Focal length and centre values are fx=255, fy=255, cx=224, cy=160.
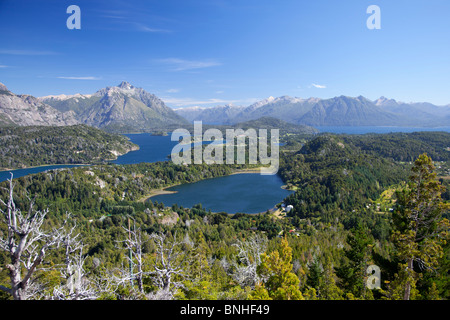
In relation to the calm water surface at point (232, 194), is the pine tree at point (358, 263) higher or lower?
higher

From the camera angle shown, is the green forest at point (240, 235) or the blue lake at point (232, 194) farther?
the blue lake at point (232, 194)

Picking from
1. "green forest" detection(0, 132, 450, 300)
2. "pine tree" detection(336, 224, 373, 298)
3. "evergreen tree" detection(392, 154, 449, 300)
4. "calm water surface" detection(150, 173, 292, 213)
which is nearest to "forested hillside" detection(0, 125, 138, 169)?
"green forest" detection(0, 132, 450, 300)

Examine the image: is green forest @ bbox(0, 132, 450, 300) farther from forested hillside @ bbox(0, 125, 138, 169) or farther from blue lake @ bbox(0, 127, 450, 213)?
forested hillside @ bbox(0, 125, 138, 169)

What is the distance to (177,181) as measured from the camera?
81938 mm

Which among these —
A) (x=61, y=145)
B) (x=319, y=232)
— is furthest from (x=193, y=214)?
(x=61, y=145)

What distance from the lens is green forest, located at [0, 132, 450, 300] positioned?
7316 millimetres

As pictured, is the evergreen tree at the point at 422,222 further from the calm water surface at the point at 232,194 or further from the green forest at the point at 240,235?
the calm water surface at the point at 232,194

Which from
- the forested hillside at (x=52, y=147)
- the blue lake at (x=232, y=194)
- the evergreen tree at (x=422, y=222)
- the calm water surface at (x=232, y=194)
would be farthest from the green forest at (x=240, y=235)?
the forested hillside at (x=52, y=147)

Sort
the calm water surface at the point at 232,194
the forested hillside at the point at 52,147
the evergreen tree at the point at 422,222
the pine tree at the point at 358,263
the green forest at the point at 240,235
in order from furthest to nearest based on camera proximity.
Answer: the forested hillside at the point at 52,147, the calm water surface at the point at 232,194, the pine tree at the point at 358,263, the evergreen tree at the point at 422,222, the green forest at the point at 240,235

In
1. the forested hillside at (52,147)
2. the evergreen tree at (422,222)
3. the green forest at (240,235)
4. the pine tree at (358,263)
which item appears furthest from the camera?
A: the forested hillside at (52,147)

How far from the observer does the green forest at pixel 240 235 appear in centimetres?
Answer: 732

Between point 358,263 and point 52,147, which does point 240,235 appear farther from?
point 52,147

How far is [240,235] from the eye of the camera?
37.4m
